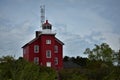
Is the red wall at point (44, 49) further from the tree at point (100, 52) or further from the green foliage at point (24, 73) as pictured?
the green foliage at point (24, 73)

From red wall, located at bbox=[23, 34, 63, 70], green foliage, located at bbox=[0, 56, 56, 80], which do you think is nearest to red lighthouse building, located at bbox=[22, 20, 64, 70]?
red wall, located at bbox=[23, 34, 63, 70]

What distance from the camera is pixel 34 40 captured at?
95.2 metres

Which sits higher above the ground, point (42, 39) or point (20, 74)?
point (42, 39)

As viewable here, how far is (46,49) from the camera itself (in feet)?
299

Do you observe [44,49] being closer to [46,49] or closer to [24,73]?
[46,49]

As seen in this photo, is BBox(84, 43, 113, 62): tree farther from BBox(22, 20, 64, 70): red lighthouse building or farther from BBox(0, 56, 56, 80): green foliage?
BBox(0, 56, 56, 80): green foliage

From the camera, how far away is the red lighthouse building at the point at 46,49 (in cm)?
9069

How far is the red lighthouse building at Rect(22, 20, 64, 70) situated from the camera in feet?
298

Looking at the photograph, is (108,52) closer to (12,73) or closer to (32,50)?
(32,50)

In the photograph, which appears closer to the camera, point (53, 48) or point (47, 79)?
point (47, 79)

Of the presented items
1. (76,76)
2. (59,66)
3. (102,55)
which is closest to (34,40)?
(59,66)

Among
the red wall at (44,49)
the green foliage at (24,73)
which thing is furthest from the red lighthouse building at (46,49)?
the green foliage at (24,73)

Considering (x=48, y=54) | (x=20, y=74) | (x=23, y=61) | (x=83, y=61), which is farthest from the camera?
(x=83, y=61)

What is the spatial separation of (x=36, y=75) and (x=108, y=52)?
84.5m
